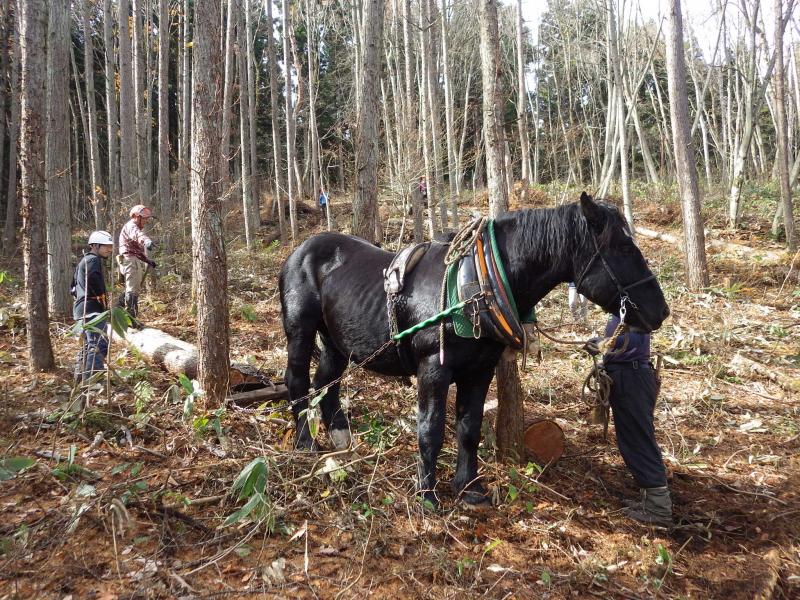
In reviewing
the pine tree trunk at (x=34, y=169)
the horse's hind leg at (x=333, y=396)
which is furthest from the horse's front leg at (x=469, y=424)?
the pine tree trunk at (x=34, y=169)

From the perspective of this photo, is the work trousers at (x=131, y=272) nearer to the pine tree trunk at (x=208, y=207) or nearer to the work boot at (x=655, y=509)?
the pine tree trunk at (x=208, y=207)

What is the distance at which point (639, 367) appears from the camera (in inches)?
138

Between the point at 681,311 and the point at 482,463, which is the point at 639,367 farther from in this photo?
the point at 681,311

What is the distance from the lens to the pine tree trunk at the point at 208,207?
420cm

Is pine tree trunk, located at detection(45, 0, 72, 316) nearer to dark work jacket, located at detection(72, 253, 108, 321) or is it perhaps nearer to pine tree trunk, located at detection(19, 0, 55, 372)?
dark work jacket, located at detection(72, 253, 108, 321)

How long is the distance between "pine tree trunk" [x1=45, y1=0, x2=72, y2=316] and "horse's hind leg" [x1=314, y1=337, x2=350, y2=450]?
195 inches

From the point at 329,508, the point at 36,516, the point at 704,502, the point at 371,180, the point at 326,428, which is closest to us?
the point at 36,516

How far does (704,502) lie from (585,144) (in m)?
28.7

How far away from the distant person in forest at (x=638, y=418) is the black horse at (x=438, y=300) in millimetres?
454

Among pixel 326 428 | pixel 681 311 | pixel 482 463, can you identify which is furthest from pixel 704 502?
pixel 681 311

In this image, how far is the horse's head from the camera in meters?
3.02

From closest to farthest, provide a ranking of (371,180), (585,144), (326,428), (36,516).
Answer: (36,516) < (326,428) < (371,180) < (585,144)

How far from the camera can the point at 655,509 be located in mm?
3412

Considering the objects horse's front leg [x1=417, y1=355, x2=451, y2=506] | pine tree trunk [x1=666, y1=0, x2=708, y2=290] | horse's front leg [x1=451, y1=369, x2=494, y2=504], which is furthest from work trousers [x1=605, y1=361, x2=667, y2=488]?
pine tree trunk [x1=666, y1=0, x2=708, y2=290]
